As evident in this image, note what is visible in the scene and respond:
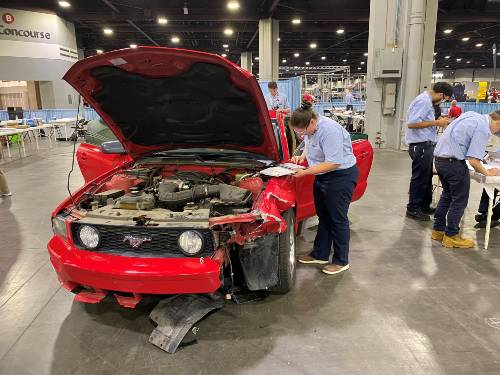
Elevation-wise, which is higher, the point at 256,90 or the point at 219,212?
the point at 256,90

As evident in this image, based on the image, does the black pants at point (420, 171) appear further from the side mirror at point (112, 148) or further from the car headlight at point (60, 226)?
the car headlight at point (60, 226)

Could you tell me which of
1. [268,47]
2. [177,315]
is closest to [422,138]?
[177,315]

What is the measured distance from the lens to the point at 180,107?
3.13m

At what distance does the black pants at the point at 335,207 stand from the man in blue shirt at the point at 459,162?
1.19 metres

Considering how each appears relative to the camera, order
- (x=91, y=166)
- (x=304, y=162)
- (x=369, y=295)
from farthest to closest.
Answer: (x=91, y=166) → (x=304, y=162) → (x=369, y=295)

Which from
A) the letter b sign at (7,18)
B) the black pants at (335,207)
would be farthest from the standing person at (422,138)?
the letter b sign at (7,18)

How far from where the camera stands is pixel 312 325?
8.87 ft

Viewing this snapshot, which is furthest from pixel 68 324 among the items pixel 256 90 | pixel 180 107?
pixel 256 90

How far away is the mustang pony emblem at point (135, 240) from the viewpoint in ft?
7.98

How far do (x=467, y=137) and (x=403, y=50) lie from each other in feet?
23.7

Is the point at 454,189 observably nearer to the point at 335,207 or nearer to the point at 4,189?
the point at 335,207

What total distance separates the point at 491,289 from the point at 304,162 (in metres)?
1.87

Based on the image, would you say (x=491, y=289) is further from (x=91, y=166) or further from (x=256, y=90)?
(x=91, y=166)

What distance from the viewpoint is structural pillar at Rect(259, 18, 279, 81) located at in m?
17.1
